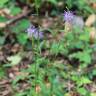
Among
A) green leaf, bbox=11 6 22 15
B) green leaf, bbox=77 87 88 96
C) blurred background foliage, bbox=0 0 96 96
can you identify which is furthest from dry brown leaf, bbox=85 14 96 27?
green leaf, bbox=77 87 88 96

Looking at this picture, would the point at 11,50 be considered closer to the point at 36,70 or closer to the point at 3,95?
the point at 3,95

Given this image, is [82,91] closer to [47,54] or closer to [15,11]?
[47,54]

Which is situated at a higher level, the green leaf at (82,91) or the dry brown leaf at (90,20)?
the dry brown leaf at (90,20)

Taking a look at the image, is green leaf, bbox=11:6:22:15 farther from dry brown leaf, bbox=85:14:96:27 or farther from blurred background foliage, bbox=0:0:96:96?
dry brown leaf, bbox=85:14:96:27

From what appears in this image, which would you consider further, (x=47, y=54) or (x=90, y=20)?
(x=90, y=20)

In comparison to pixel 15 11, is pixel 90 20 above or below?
below

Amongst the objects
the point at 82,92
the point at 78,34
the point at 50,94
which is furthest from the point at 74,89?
the point at 78,34

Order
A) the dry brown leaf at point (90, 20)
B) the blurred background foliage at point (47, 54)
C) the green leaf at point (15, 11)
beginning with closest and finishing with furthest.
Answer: the blurred background foliage at point (47, 54)
the green leaf at point (15, 11)
the dry brown leaf at point (90, 20)

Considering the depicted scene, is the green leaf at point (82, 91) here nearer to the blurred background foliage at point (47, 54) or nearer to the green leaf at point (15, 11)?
the blurred background foliage at point (47, 54)

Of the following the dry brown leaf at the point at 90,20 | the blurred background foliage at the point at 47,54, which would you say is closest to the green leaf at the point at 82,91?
the blurred background foliage at the point at 47,54

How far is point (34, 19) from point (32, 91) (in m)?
1.56

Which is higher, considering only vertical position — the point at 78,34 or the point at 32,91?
the point at 78,34

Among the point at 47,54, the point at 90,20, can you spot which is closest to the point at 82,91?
the point at 47,54

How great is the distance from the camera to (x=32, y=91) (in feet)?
10.3
